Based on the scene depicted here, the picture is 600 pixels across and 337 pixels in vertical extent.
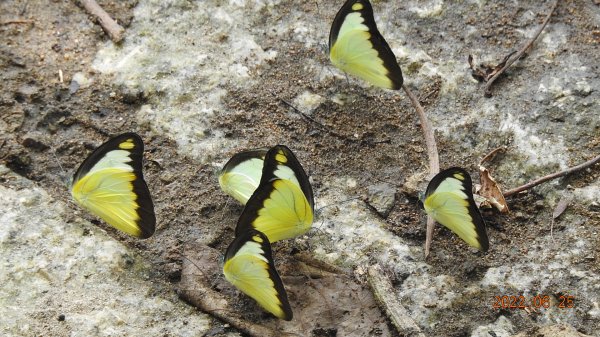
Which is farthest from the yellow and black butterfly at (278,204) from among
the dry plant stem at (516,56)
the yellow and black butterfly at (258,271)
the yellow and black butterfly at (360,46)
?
the dry plant stem at (516,56)

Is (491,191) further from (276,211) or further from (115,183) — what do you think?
(115,183)

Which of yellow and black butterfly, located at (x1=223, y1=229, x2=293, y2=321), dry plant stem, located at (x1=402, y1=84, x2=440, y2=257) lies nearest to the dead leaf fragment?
dry plant stem, located at (x1=402, y1=84, x2=440, y2=257)

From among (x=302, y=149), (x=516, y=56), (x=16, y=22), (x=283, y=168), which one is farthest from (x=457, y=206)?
(x=16, y=22)

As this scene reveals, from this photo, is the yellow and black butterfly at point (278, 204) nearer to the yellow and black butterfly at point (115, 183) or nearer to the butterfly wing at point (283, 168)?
the butterfly wing at point (283, 168)

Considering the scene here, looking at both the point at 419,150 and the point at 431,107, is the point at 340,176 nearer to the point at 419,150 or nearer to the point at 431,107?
the point at 419,150

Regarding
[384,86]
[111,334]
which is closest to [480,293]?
[384,86]
